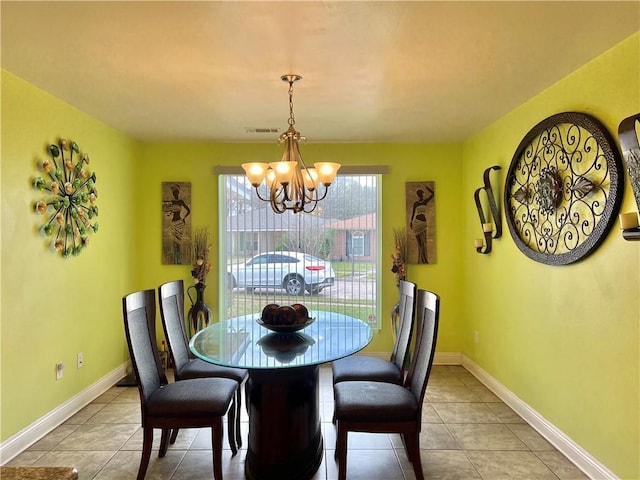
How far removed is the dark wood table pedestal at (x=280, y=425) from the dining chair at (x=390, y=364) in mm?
440

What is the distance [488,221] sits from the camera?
3.51 m

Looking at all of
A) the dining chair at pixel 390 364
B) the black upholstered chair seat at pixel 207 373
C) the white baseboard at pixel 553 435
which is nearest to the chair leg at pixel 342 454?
the dining chair at pixel 390 364

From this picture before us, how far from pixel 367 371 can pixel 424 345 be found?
58 cm

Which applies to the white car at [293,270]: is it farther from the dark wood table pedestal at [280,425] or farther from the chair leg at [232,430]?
the dark wood table pedestal at [280,425]

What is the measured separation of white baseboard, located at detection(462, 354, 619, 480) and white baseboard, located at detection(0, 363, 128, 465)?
3.43 metres

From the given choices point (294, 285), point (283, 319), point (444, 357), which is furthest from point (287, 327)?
point (444, 357)

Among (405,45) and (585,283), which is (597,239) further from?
(405,45)

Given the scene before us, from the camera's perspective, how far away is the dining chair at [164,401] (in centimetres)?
203

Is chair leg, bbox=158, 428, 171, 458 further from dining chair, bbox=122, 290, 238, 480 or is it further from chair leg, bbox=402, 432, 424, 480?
chair leg, bbox=402, 432, 424, 480

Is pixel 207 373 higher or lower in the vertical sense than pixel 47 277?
lower

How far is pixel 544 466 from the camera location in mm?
2299

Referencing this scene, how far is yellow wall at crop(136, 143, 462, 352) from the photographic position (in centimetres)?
407

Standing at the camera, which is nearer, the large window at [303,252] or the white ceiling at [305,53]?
the white ceiling at [305,53]

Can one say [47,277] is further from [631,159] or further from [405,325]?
[631,159]
